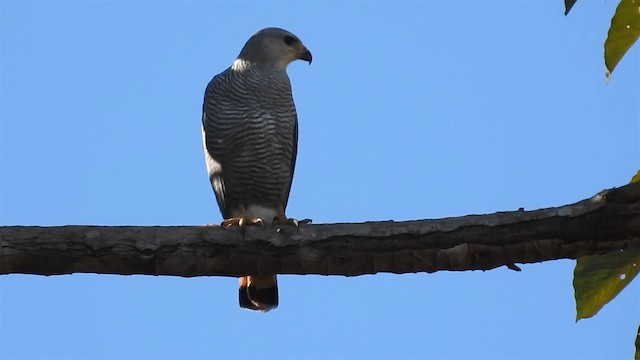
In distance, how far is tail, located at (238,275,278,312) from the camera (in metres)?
5.86

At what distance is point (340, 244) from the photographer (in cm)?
404

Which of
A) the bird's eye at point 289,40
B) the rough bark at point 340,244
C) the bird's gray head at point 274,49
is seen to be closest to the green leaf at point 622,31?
the rough bark at point 340,244

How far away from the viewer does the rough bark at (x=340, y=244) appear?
3852mm

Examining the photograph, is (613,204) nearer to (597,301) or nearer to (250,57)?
(597,301)

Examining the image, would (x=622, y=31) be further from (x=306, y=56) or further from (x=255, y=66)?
(x=306, y=56)

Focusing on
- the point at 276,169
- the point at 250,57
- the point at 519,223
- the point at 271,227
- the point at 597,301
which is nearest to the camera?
the point at 597,301

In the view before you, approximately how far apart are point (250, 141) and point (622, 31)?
332 centimetres

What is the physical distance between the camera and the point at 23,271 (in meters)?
4.04

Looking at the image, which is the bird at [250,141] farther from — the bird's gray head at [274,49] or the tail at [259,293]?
the bird's gray head at [274,49]

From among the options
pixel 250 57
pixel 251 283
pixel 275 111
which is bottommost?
pixel 251 283

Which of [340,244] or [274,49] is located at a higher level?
[274,49]

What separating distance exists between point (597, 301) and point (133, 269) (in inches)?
83.0

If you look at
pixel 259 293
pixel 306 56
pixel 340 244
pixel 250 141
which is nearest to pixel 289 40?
pixel 306 56

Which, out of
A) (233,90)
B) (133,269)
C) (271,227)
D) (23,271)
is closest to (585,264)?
(271,227)
